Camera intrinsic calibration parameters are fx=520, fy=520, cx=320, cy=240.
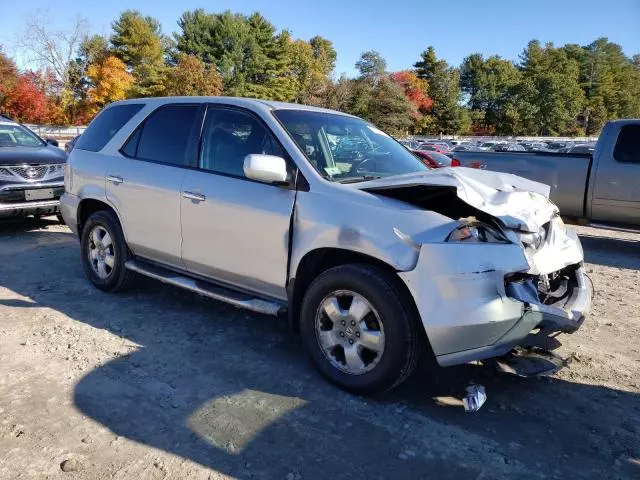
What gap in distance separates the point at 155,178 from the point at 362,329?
230 cm

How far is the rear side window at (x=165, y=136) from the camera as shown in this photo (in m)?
4.35

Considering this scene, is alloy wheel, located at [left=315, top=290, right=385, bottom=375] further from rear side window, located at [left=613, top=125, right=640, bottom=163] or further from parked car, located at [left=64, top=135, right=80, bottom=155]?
rear side window, located at [left=613, top=125, right=640, bottom=163]

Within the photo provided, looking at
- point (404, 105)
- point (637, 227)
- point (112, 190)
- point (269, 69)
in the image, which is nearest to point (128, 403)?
point (112, 190)

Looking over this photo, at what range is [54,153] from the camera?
849 cm

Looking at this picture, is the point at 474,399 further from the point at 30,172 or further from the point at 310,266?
the point at 30,172

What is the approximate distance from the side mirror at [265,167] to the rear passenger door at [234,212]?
161 mm

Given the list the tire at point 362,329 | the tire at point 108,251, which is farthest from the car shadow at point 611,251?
the tire at point 108,251

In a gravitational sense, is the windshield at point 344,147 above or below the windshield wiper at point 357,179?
above

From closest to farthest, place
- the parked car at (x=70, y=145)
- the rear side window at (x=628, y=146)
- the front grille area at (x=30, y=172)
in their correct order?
the parked car at (x=70, y=145), the front grille area at (x=30, y=172), the rear side window at (x=628, y=146)

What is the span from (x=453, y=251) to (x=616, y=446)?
1367 millimetres

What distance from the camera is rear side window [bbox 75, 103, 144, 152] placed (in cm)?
501

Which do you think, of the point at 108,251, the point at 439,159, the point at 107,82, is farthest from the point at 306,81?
the point at 108,251

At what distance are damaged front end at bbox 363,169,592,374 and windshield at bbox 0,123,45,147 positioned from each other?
25.1ft

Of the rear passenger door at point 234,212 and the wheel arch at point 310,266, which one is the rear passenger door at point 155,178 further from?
the wheel arch at point 310,266
